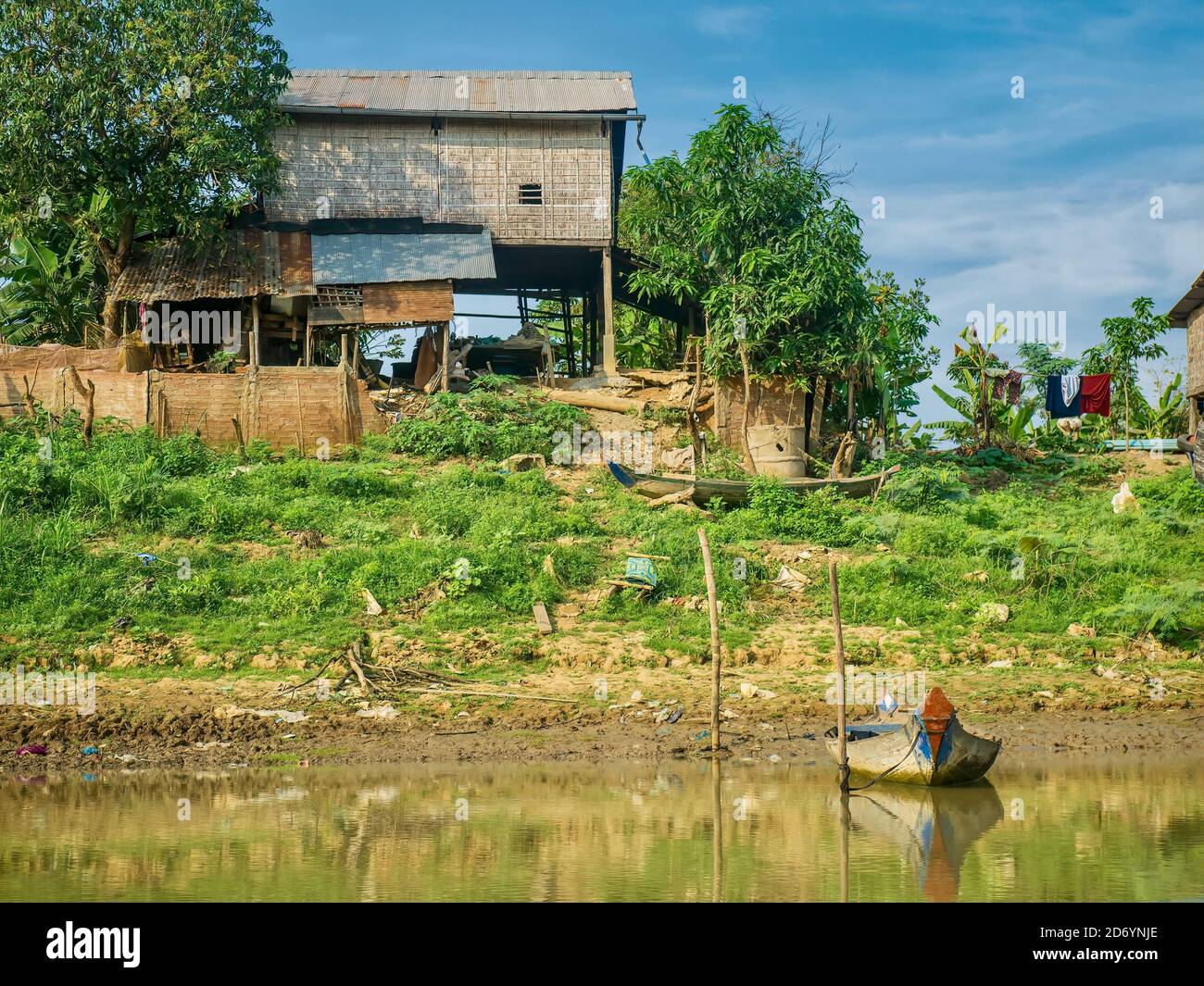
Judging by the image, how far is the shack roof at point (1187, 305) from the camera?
21.9m

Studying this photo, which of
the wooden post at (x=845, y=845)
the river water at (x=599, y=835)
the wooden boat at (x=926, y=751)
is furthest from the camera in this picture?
the wooden boat at (x=926, y=751)

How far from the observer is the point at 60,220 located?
907 inches

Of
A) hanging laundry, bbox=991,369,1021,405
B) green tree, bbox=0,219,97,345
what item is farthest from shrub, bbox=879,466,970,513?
green tree, bbox=0,219,97,345

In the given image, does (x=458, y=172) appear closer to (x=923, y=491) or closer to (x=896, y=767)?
(x=923, y=491)

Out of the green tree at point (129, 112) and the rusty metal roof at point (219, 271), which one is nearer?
the green tree at point (129, 112)

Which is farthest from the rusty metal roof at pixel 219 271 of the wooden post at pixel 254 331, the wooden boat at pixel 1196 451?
the wooden boat at pixel 1196 451

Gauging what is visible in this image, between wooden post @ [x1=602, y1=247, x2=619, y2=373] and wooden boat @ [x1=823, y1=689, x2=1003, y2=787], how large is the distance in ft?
46.0

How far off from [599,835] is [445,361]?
1506 centimetres

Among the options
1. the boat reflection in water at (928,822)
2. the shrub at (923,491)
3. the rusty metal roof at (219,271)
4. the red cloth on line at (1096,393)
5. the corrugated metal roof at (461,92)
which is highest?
the corrugated metal roof at (461,92)

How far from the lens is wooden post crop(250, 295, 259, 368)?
69.8 feet

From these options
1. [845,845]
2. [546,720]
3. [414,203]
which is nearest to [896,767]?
[845,845]

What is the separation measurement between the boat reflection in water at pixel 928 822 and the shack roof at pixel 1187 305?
14343 mm

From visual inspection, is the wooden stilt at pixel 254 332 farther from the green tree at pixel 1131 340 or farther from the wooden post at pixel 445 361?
the green tree at pixel 1131 340
